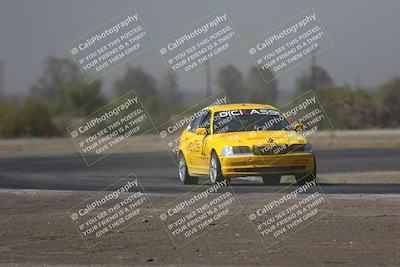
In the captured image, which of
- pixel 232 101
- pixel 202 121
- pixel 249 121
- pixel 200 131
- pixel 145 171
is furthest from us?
pixel 232 101

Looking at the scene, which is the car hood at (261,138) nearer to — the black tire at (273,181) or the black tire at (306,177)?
the black tire at (306,177)

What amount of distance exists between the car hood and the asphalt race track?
31.8 inches

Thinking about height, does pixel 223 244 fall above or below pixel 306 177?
above

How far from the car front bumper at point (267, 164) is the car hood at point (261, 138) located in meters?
0.26

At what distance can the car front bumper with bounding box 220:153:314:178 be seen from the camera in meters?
17.3

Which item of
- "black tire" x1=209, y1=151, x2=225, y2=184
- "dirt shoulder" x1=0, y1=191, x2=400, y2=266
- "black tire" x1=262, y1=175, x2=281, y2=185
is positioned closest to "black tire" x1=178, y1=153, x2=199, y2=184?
"black tire" x1=209, y1=151, x2=225, y2=184

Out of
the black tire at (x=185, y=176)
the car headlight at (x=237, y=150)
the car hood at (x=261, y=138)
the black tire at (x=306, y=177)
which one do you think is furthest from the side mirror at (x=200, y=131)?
the black tire at (x=306, y=177)

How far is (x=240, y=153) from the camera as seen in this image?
17406 mm

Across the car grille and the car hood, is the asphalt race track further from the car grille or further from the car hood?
the car hood

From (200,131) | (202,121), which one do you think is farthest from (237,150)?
(202,121)

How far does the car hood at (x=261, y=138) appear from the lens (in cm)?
1741

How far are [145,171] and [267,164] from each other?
8.24m

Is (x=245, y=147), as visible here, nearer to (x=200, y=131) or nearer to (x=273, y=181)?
(x=200, y=131)

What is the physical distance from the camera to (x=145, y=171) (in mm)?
25109
